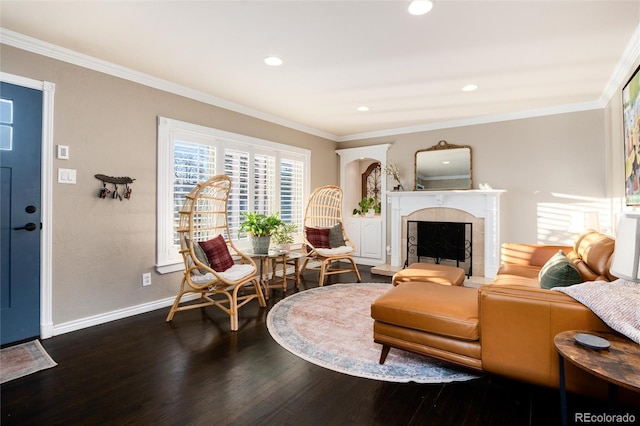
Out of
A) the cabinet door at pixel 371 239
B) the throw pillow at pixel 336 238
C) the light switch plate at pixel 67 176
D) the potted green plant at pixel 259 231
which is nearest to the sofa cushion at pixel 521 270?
the throw pillow at pixel 336 238

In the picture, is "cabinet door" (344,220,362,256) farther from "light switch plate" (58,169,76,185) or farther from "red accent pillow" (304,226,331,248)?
"light switch plate" (58,169,76,185)

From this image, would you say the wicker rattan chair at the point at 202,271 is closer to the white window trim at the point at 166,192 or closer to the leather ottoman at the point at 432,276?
the white window trim at the point at 166,192

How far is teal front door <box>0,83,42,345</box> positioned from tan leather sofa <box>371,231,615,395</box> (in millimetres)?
2851

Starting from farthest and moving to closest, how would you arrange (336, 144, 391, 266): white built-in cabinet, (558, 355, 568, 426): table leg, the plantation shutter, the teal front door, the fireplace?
(336, 144, 391, 266): white built-in cabinet → the fireplace → the plantation shutter → the teal front door → (558, 355, 568, 426): table leg

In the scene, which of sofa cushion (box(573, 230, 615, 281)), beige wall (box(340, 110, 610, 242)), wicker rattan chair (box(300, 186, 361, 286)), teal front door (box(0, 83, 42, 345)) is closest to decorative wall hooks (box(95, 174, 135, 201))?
teal front door (box(0, 83, 42, 345))

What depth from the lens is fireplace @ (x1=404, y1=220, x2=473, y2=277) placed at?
499 centimetres

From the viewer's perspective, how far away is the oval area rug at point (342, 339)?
2146mm

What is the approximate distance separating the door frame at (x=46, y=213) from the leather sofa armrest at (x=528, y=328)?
3381 mm

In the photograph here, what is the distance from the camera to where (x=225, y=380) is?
82.2 inches

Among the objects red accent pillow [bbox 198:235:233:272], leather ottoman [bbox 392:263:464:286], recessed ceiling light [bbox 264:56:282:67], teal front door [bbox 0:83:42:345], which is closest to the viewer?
teal front door [bbox 0:83:42:345]

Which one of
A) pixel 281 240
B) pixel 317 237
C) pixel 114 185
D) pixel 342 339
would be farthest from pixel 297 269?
pixel 114 185

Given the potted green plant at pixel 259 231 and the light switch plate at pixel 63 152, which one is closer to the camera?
the light switch plate at pixel 63 152

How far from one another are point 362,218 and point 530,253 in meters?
2.98

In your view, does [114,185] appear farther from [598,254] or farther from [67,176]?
[598,254]
